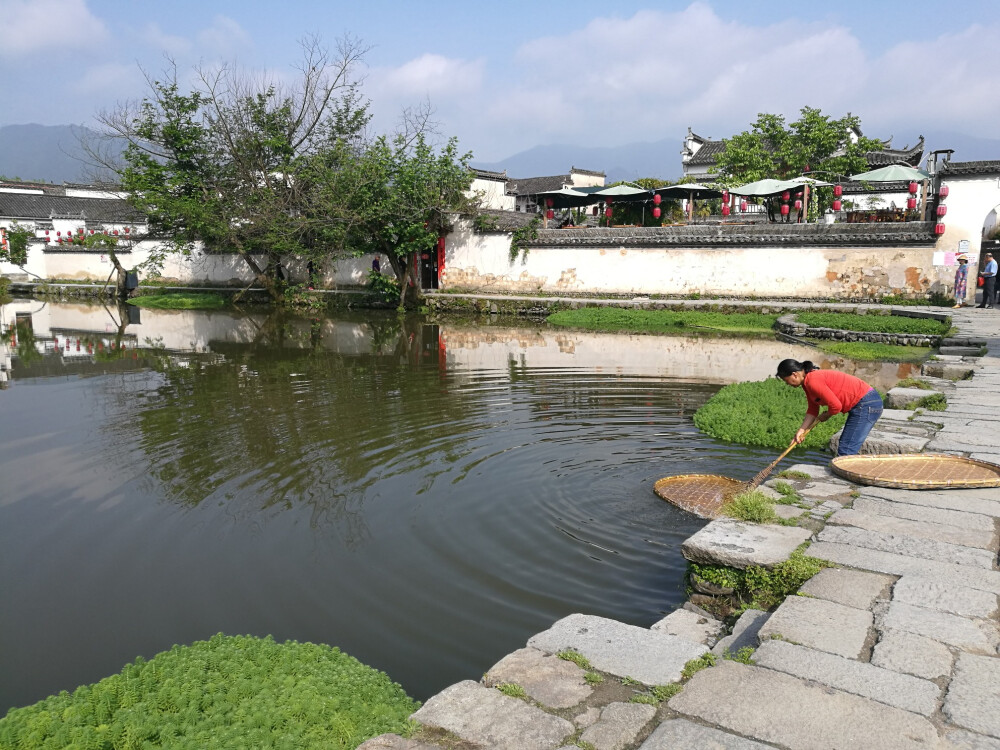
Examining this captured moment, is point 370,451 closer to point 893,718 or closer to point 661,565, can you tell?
point 661,565

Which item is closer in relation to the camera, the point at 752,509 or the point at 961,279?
the point at 752,509

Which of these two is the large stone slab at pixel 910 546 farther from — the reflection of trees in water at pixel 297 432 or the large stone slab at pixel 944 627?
the reflection of trees in water at pixel 297 432

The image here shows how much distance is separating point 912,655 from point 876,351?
1356cm

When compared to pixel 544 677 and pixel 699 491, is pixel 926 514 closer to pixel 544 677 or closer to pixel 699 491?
pixel 699 491

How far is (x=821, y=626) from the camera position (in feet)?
11.8

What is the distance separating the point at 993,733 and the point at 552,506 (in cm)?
439

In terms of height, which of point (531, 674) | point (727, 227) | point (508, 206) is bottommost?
point (531, 674)

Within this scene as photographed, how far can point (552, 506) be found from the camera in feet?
22.7

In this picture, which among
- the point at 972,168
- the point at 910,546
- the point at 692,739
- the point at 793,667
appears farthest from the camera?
the point at 972,168

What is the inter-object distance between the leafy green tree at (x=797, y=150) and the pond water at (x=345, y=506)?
71.9 feet

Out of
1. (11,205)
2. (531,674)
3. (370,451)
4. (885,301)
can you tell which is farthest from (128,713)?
(11,205)

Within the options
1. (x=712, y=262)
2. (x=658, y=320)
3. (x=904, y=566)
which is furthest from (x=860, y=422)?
(x=712, y=262)

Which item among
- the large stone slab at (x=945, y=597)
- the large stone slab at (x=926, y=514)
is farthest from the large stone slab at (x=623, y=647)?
the large stone slab at (x=926, y=514)

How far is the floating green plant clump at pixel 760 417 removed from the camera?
28.3 ft
